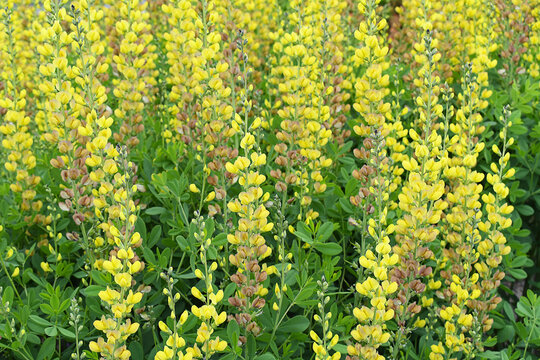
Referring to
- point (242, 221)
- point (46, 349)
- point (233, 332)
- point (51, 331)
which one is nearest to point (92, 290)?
point (51, 331)

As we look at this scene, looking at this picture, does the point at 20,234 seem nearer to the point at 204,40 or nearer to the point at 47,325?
the point at 47,325

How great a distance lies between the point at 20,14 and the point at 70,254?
3147mm

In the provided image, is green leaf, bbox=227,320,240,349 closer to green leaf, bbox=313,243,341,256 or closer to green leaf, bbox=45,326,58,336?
green leaf, bbox=313,243,341,256

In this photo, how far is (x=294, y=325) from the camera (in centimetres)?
240

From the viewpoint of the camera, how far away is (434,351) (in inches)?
99.0

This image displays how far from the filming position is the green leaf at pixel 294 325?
7.79ft

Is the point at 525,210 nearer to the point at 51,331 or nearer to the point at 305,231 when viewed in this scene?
the point at 305,231

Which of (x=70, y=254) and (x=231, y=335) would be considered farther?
(x=70, y=254)

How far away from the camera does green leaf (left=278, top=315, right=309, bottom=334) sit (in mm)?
2375

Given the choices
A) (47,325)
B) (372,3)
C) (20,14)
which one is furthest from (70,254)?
(20,14)

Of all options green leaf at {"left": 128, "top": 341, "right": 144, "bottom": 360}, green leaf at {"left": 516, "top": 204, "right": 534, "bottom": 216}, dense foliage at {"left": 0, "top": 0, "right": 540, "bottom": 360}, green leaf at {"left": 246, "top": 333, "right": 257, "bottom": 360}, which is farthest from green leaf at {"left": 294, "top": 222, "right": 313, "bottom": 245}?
green leaf at {"left": 516, "top": 204, "right": 534, "bottom": 216}

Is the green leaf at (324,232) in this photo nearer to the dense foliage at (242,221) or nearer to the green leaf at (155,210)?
the dense foliage at (242,221)

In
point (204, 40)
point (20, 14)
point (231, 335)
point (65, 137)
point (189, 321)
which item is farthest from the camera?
point (20, 14)

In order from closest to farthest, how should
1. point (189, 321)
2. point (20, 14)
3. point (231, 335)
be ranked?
point (231, 335) < point (189, 321) < point (20, 14)
